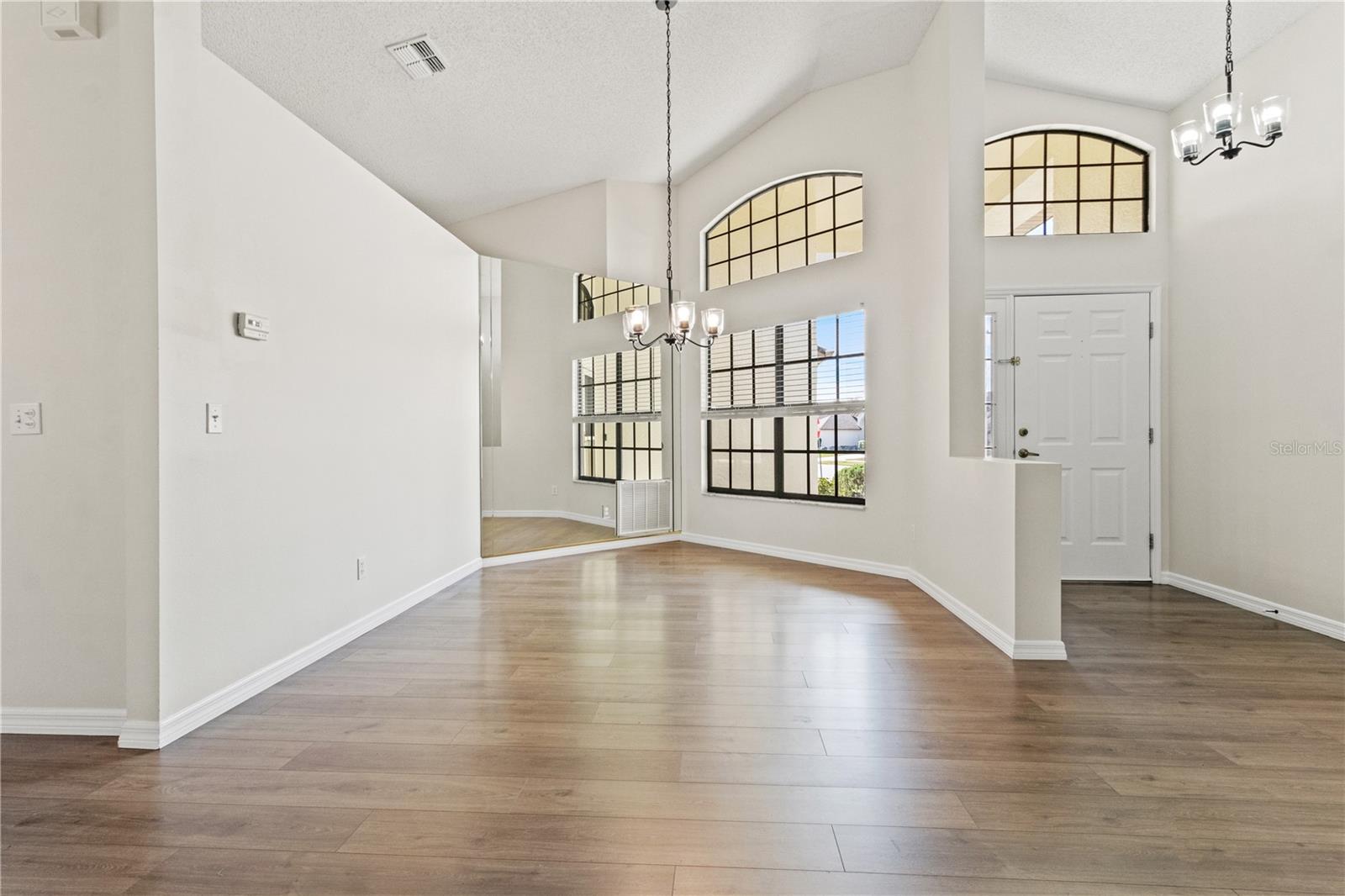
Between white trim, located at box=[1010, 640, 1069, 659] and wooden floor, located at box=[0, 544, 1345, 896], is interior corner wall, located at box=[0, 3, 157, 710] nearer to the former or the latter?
wooden floor, located at box=[0, 544, 1345, 896]

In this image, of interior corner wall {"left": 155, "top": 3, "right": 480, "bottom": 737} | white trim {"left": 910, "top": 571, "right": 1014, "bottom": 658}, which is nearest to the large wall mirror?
interior corner wall {"left": 155, "top": 3, "right": 480, "bottom": 737}

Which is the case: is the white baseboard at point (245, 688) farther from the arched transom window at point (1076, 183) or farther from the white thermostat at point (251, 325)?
the arched transom window at point (1076, 183)

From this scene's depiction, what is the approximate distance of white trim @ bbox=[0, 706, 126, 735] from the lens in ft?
7.86

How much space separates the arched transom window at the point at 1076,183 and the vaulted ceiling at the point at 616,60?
0.35 m

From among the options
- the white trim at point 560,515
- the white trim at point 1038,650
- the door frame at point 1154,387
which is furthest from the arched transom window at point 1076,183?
the white trim at point 560,515

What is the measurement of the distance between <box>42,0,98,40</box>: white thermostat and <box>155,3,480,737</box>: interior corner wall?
274 millimetres

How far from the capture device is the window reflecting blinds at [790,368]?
5367mm

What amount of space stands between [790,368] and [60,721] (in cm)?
509

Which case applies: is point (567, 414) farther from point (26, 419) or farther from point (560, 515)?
point (26, 419)

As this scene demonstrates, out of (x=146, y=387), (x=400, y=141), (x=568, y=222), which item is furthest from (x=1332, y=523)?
(x=400, y=141)

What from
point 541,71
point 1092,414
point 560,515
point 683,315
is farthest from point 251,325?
point 1092,414

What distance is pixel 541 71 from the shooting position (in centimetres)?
452

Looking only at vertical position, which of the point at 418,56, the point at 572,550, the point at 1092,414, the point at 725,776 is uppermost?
the point at 418,56

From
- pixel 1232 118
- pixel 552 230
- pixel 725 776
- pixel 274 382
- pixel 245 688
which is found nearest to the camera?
pixel 725 776
